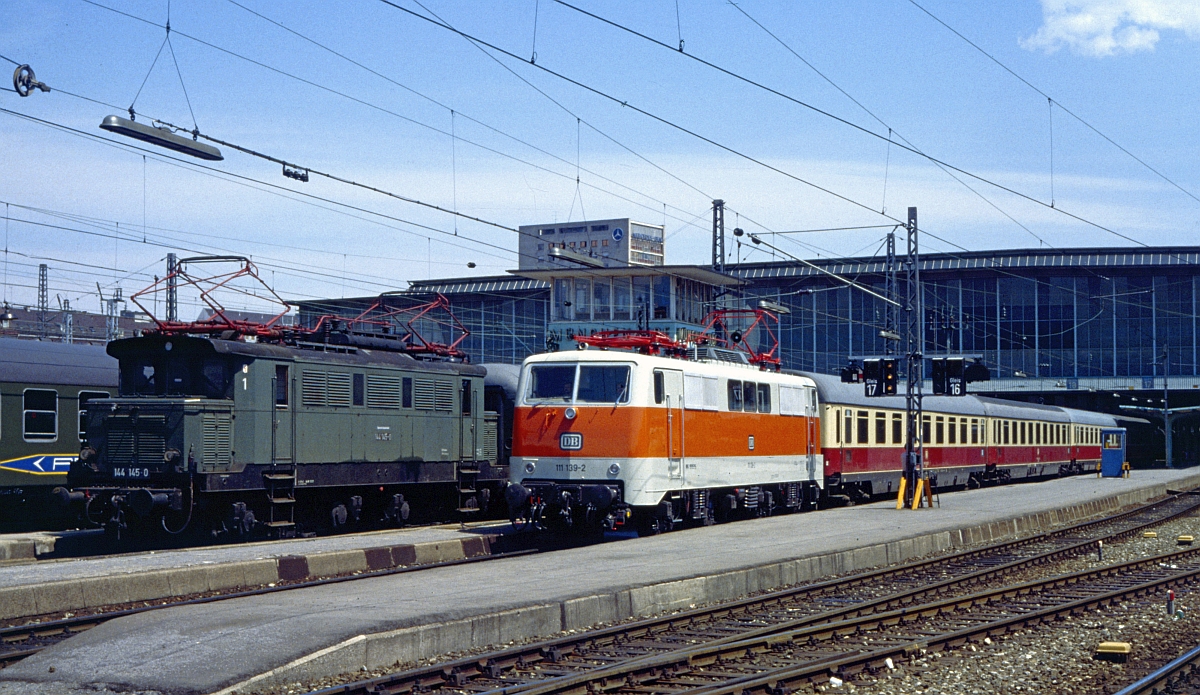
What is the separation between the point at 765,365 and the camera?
88.3ft

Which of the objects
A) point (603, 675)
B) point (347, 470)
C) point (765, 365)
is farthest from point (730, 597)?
point (765, 365)

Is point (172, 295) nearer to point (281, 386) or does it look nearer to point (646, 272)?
point (281, 386)

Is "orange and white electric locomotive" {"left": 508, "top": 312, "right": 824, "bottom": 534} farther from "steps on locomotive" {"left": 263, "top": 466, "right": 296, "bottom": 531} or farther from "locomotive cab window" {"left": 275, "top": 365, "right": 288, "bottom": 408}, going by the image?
"locomotive cab window" {"left": 275, "top": 365, "right": 288, "bottom": 408}

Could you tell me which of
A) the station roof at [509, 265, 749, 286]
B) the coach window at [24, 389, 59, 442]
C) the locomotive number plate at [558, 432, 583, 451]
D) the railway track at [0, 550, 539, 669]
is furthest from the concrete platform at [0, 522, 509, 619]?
the station roof at [509, 265, 749, 286]

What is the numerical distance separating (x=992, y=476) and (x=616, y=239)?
200 feet

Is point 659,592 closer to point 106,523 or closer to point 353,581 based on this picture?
point 353,581

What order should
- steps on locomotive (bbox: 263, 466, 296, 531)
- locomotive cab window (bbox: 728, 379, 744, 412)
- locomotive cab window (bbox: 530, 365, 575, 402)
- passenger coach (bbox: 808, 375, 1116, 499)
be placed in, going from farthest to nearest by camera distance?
passenger coach (bbox: 808, 375, 1116, 499)
locomotive cab window (bbox: 728, 379, 744, 412)
locomotive cab window (bbox: 530, 365, 575, 402)
steps on locomotive (bbox: 263, 466, 296, 531)

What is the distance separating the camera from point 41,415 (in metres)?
21.0

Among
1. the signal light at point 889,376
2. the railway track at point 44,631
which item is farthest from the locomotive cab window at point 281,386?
the signal light at point 889,376

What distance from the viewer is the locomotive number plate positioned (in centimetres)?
2002

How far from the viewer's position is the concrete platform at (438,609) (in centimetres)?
925

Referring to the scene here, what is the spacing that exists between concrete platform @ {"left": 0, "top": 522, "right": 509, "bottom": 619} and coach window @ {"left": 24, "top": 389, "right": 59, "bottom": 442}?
7.91 ft

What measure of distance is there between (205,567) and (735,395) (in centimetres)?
1151

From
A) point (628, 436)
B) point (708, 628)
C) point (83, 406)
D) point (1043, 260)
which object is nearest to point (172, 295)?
point (83, 406)
